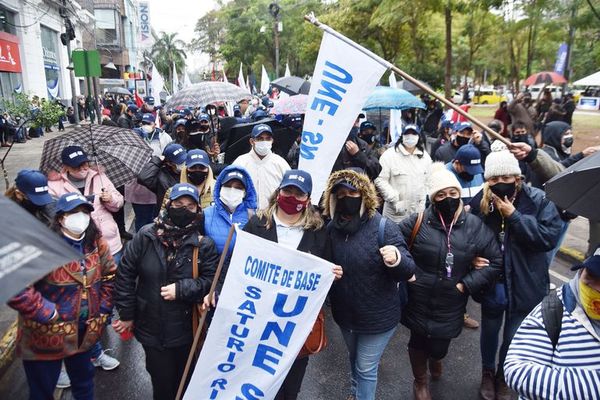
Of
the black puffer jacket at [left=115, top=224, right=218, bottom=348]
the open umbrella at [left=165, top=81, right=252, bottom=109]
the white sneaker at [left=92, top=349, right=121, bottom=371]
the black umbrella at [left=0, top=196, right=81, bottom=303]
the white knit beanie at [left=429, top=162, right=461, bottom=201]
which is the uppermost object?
the open umbrella at [left=165, top=81, right=252, bottom=109]

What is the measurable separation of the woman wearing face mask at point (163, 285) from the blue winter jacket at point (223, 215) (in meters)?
0.31

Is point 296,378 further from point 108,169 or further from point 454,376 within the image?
point 108,169

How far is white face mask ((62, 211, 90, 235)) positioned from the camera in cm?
293

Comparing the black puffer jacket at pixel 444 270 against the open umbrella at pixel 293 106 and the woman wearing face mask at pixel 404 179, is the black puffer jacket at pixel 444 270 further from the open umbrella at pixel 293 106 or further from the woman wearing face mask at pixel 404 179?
the open umbrella at pixel 293 106

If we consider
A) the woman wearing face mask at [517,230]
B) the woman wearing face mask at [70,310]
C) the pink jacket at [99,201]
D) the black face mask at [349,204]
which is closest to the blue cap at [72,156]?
the pink jacket at [99,201]

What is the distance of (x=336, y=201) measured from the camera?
309cm

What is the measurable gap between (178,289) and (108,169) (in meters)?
2.20

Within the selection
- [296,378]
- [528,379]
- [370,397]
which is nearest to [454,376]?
[370,397]

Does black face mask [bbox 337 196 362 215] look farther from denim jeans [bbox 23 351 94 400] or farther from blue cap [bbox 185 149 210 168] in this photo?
denim jeans [bbox 23 351 94 400]

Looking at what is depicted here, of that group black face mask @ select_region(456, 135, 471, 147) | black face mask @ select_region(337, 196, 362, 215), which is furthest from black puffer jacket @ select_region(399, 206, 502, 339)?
black face mask @ select_region(456, 135, 471, 147)

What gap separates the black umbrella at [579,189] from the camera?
7.11ft

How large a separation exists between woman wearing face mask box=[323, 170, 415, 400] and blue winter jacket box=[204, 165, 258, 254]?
2.56ft

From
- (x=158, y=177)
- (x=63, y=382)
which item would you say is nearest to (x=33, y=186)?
(x=63, y=382)

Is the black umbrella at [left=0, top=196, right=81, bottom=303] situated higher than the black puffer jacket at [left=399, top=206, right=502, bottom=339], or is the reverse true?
the black umbrella at [left=0, top=196, right=81, bottom=303]
